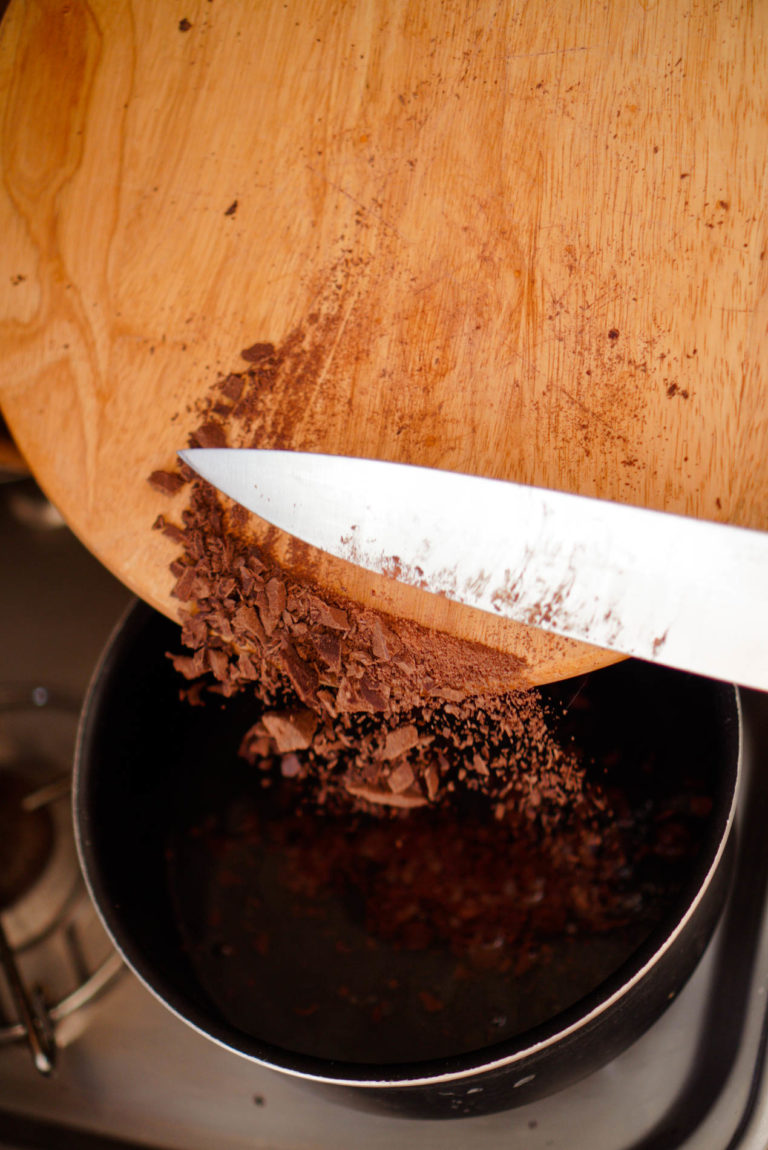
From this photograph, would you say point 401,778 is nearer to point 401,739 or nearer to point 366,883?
point 401,739

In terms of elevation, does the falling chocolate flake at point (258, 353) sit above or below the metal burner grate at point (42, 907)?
above

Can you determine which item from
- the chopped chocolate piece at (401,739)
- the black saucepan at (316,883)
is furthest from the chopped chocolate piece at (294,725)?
the black saucepan at (316,883)

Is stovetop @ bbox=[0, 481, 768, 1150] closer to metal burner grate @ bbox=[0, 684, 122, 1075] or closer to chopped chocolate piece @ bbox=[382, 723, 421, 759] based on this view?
metal burner grate @ bbox=[0, 684, 122, 1075]

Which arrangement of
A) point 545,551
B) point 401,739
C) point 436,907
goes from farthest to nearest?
point 436,907, point 401,739, point 545,551

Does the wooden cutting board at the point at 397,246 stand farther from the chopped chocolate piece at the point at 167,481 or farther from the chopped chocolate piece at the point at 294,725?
the chopped chocolate piece at the point at 294,725

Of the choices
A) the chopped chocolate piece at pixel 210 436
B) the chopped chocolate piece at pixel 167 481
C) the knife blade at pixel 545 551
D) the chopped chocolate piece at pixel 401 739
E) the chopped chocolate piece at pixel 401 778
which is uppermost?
the chopped chocolate piece at pixel 210 436

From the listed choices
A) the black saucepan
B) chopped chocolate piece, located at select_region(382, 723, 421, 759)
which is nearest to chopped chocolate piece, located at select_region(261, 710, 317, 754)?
chopped chocolate piece, located at select_region(382, 723, 421, 759)

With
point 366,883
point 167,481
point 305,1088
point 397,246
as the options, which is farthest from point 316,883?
point 397,246
